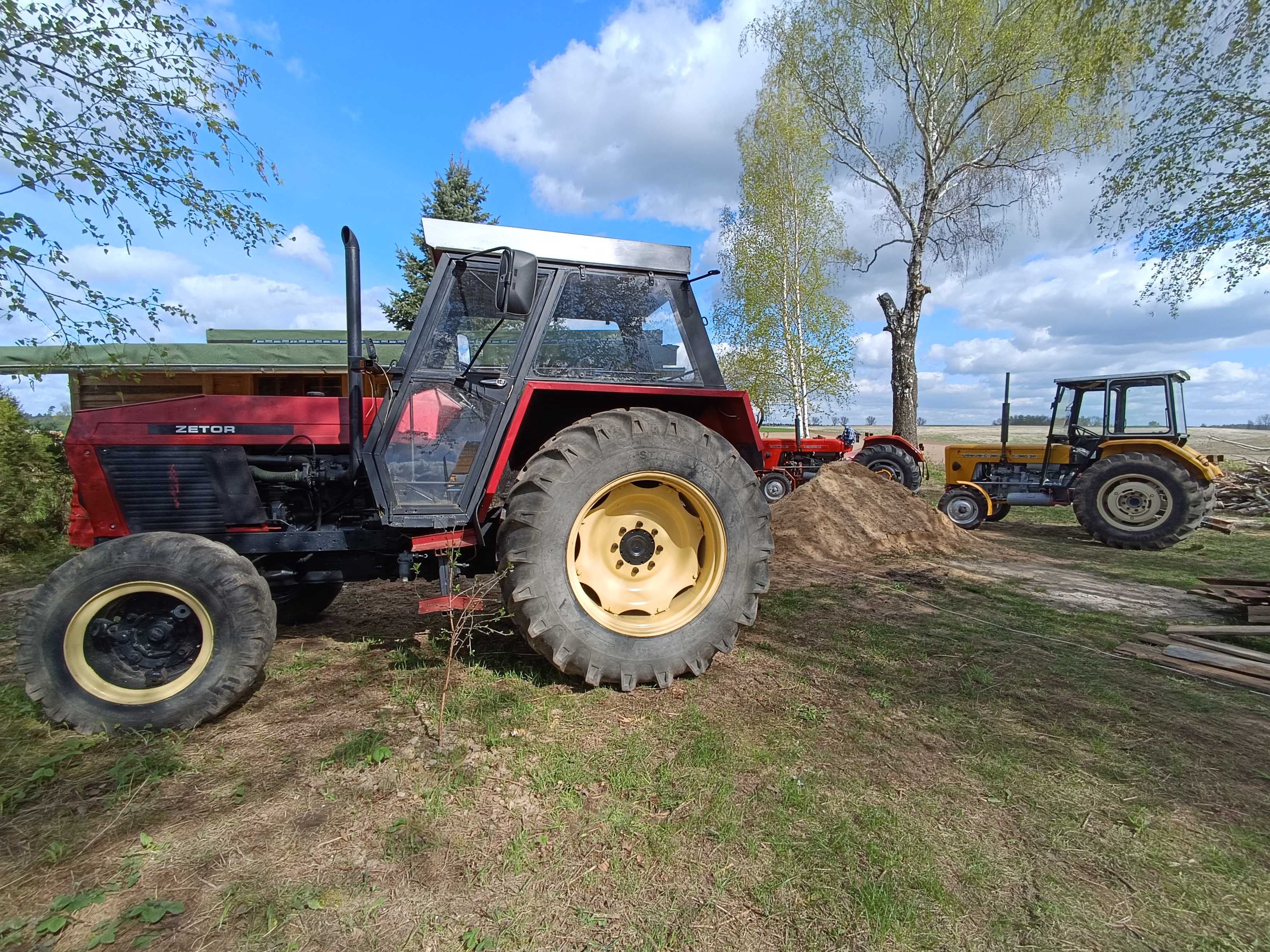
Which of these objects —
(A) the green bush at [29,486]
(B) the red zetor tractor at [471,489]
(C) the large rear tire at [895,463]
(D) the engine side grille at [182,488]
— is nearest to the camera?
(B) the red zetor tractor at [471,489]

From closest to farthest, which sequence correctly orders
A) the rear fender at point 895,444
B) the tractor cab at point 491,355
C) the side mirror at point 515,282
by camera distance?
the side mirror at point 515,282, the tractor cab at point 491,355, the rear fender at point 895,444

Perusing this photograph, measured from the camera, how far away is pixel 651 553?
130 inches

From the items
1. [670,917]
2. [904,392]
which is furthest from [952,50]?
[670,917]

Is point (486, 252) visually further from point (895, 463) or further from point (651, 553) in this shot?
point (895, 463)

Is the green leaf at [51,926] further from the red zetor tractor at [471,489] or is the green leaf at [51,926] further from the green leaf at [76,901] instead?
the red zetor tractor at [471,489]

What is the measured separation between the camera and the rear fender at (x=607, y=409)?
3.20 m

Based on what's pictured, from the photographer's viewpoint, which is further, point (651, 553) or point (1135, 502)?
point (1135, 502)

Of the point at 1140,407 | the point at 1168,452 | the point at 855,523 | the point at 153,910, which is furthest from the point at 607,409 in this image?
the point at 1140,407

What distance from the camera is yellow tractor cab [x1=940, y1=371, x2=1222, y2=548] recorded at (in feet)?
25.6

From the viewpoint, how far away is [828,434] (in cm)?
2081

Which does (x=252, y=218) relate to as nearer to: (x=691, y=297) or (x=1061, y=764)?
(x=691, y=297)

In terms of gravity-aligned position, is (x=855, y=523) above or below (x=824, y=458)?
below

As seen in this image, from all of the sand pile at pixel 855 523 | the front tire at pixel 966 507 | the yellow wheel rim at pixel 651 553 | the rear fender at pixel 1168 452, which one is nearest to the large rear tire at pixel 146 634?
the yellow wheel rim at pixel 651 553

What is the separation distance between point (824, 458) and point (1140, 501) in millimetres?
4755
